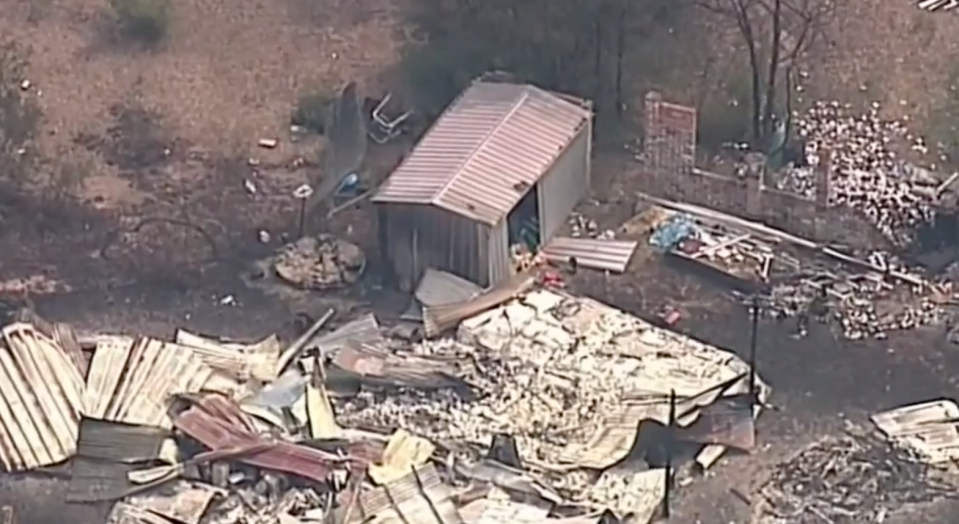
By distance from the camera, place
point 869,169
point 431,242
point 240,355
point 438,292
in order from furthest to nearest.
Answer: point 869,169 < point 431,242 < point 438,292 < point 240,355

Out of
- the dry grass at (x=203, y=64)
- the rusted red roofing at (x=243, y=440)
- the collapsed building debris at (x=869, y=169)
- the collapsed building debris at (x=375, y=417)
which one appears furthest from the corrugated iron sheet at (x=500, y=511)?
the dry grass at (x=203, y=64)

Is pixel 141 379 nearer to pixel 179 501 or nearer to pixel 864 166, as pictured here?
pixel 179 501

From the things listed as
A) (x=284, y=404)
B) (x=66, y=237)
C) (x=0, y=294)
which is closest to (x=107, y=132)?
(x=66, y=237)

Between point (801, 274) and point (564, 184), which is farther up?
point (564, 184)

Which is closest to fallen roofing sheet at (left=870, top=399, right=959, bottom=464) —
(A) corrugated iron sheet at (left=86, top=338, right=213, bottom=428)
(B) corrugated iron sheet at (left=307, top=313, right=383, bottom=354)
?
(B) corrugated iron sheet at (left=307, top=313, right=383, bottom=354)

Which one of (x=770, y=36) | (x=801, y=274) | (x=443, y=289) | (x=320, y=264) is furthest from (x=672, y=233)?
(x=770, y=36)

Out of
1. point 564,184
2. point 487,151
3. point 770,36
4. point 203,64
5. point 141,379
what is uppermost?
point 770,36

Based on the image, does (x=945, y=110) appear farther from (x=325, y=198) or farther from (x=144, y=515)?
(x=144, y=515)
